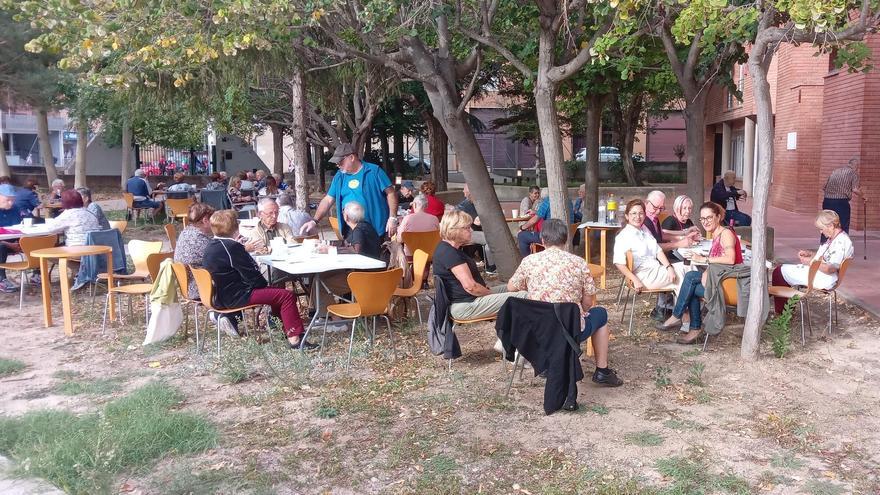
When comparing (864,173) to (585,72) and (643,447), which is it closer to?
(585,72)

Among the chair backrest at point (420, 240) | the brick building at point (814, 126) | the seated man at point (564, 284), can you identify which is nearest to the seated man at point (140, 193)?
the chair backrest at point (420, 240)

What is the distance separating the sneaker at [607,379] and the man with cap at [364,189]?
359 centimetres

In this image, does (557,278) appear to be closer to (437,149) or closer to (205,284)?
(205,284)

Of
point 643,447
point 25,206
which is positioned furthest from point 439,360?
point 25,206

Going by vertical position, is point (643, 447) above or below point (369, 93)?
below

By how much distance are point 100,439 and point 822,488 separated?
3848mm

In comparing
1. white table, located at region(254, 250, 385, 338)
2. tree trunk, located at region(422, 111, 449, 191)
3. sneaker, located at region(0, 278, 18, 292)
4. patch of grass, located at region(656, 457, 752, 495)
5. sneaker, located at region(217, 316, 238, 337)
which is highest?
tree trunk, located at region(422, 111, 449, 191)

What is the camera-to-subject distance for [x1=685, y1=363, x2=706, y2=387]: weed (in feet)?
19.1

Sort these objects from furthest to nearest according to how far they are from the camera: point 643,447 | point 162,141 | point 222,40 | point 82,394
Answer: point 162,141
point 222,40
point 82,394
point 643,447

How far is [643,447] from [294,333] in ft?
10.7

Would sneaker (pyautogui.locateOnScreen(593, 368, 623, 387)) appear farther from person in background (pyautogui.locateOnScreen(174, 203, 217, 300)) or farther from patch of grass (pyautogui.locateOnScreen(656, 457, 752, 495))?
person in background (pyautogui.locateOnScreen(174, 203, 217, 300))

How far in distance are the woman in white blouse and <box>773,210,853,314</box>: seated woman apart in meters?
1.03

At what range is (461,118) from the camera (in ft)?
31.8

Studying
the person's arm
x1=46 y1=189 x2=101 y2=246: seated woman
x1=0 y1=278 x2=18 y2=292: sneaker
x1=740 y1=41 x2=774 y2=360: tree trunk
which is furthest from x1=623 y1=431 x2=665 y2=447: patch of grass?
x1=0 y1=278 x2=18 y2=292: sneaker
